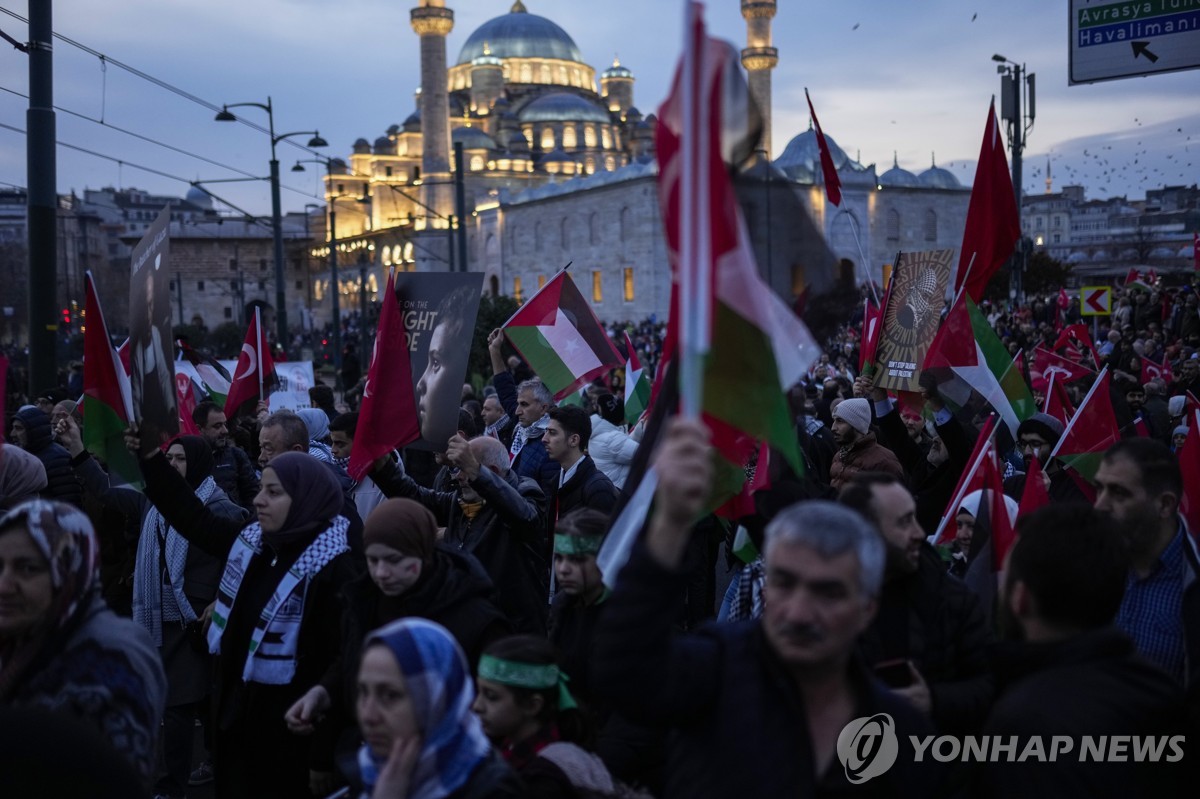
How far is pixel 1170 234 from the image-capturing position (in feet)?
331

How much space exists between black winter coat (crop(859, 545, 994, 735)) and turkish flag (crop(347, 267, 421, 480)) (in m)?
2.76

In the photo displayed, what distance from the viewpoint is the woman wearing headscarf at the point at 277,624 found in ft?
13.5

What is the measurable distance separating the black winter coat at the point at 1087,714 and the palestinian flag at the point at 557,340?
520cm

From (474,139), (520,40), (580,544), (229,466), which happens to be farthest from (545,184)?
(580,544)

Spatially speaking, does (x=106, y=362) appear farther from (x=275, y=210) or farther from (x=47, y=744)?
(x=275, y=210)

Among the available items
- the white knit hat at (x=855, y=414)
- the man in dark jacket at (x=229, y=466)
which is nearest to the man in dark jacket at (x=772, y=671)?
the white knit hat at (x=855, y=414)

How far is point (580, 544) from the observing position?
3816mm

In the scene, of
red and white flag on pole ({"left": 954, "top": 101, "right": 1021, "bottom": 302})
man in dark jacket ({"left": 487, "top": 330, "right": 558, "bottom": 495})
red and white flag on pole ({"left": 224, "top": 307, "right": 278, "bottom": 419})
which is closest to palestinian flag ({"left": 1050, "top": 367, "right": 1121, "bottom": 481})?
red and white flag on pole ({"left": 954, "top": 101, "right": 1021, "bottom": 302})

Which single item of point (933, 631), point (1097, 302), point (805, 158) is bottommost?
point (933, 631)

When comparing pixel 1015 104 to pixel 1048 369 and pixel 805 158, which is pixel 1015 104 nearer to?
pixel 1048 369

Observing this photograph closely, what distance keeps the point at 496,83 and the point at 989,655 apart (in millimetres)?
92257

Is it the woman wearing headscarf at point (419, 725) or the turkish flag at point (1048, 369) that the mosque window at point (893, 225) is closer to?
the turkish flag at point (1048, 369)

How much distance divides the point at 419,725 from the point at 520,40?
9747 centimetres

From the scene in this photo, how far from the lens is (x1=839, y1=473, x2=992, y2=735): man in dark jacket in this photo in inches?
103
